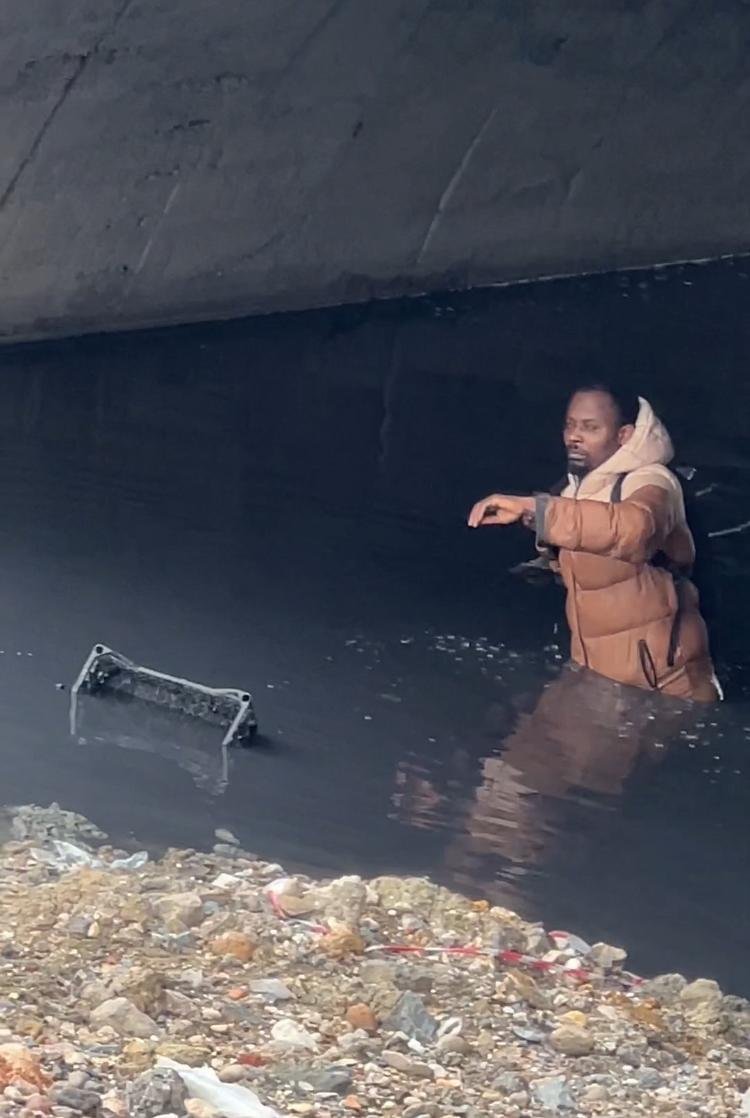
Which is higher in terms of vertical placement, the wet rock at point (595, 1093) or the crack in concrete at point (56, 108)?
the crack in concrete at point (56, 108)

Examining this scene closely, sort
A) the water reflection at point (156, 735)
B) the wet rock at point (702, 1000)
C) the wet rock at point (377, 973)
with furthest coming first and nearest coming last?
the water reflection at point (156, 735) < the wet rock at point (702, 1000) < the wet rock at point (377, 973)

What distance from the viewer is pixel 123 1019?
2.92 m

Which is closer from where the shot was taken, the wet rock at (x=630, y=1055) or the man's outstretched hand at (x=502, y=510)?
the wet rock at (x=630, y=1055)

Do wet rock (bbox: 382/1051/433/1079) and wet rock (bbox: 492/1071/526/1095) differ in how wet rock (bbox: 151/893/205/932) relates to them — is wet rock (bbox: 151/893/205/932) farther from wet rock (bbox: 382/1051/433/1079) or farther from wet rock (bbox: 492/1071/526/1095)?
wet rock (bbox: 492/1071/526/1095)

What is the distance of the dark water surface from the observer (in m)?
4.50

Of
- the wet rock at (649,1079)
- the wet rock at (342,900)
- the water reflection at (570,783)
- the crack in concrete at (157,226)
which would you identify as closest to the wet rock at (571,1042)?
the wet rock at (649,1079)

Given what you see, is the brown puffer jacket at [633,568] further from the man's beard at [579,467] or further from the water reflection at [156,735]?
the water reflection at [156,735]

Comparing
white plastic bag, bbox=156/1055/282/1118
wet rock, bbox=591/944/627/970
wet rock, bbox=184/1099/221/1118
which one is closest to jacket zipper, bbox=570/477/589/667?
wet rock, bbox=591/944/627/970

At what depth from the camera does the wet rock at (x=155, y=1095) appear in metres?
2.56

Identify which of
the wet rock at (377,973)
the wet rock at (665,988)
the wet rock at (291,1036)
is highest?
the wet rock at (665,988)

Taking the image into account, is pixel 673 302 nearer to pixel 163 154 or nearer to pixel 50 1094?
pixel 163 154

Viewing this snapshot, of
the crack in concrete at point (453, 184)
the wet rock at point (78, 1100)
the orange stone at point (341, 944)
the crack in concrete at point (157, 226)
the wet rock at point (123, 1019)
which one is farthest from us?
→ the crack in concrete at point (453, 184)

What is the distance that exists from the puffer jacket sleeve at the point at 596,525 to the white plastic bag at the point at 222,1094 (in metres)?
2.47

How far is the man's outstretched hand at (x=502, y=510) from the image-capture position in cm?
495
